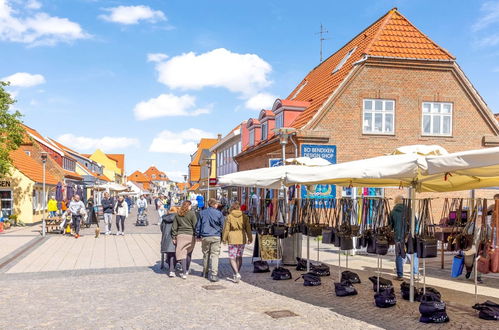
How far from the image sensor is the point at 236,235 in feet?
36.0

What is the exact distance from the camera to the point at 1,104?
90.2 feet

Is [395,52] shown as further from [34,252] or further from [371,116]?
[34,252]

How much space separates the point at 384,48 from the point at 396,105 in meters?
2.86

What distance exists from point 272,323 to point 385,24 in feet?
71.7

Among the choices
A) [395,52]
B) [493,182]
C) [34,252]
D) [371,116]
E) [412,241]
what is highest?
[395,52]

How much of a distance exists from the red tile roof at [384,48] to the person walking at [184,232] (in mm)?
13223

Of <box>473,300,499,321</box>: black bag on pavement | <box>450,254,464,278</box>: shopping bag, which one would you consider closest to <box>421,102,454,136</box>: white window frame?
<box>450,254,464,278</box>: shopping bag

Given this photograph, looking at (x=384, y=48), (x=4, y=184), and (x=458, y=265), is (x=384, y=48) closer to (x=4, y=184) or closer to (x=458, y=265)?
(x=458, y=265)

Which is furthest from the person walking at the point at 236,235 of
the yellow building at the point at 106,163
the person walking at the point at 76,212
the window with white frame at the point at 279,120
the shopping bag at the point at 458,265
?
the yellow building at the point at 106,163

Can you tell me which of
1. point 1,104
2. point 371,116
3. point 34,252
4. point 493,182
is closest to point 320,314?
point 493,182

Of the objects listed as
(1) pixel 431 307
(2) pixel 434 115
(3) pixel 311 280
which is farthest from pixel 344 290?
(2) pixel 434 115

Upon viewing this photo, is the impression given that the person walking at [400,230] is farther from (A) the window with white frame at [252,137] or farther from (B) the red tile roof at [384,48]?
(A) the window with white frame at [252,137]

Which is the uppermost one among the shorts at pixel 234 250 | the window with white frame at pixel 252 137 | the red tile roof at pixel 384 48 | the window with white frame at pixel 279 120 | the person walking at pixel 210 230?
the red tile roof at pixel 384 48

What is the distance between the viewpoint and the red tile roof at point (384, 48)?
2417 cm
